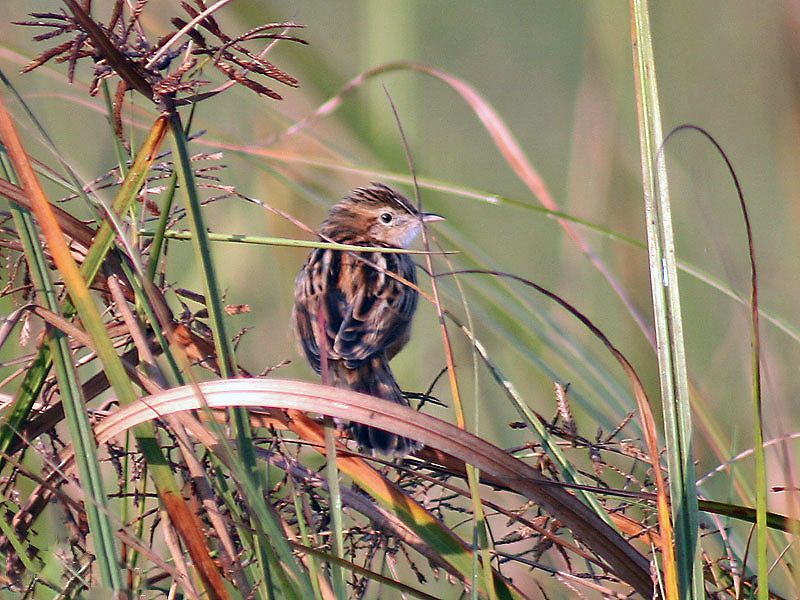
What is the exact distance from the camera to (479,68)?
6172mm

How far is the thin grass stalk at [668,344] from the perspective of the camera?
1.41 metres

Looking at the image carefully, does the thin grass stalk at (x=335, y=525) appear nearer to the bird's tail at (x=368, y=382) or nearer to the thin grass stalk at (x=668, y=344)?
the thin grass stalk at (x=668, y=344)

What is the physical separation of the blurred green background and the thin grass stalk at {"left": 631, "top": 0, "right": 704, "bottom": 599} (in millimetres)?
208

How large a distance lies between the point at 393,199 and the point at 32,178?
2914 mm

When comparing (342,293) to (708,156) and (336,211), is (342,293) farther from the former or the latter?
(708,156)

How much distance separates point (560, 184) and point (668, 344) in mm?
4218

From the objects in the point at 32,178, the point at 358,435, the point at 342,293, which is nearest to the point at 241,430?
the point at 32,178

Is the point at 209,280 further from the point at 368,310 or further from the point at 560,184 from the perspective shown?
the point at 560,184

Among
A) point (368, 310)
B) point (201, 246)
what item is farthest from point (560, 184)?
point (201, 246)

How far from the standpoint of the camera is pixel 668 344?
1493mm

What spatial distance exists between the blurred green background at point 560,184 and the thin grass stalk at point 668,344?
0.21 m

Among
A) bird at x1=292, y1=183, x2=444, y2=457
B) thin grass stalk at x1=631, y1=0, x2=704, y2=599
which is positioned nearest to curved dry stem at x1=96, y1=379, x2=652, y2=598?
thin grass stalk at x1=631, y1=0, x2=704, y2=599

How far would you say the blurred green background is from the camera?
2861mm

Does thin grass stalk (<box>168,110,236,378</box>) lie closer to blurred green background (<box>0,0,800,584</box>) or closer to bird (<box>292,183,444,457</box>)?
blurred green background (<box>0,0,800,584</box>)
